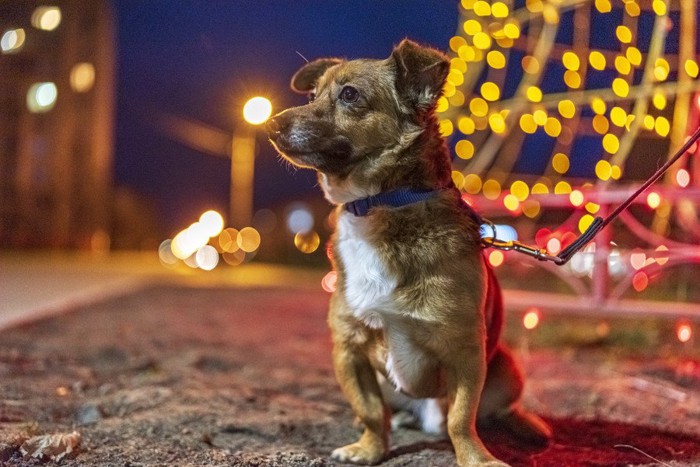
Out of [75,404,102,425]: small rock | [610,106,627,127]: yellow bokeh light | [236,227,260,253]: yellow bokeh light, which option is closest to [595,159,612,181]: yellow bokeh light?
[610,106,627,127]: yellow bokeh light

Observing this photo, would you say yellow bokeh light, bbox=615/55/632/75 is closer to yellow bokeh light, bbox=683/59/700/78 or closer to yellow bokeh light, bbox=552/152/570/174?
yellow bokeh light, bbox=683/59/700/78

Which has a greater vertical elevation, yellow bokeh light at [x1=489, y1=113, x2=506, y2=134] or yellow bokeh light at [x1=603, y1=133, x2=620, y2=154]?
yellow bokeh light at [x1=489, y1=113, x2=506, y2=134]

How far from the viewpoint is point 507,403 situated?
3.08m

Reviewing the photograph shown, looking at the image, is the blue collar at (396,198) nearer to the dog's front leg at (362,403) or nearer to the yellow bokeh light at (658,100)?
the dog's front leg at (362,403)

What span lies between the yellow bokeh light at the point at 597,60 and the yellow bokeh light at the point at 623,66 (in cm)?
43

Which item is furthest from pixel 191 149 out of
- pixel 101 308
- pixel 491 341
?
pixel 491 341

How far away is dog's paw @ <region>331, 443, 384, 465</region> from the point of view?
2746 mm

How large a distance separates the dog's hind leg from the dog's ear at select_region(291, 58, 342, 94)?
1470mm

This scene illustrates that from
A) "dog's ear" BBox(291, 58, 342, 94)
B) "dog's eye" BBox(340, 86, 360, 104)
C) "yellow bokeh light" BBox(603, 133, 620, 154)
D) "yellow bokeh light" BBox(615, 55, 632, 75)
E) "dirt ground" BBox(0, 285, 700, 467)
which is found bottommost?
"dirt ground" BBox(0, 285, 700, 467)

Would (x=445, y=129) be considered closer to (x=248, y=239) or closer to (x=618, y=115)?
(x=618, y=115)

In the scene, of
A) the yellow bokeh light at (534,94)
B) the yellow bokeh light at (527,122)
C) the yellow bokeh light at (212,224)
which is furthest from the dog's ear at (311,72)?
the yellow bokeh light at (212,224)

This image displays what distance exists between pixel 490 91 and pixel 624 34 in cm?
171

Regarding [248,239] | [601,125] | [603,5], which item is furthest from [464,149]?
[248,239]

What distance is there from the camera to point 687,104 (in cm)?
574
